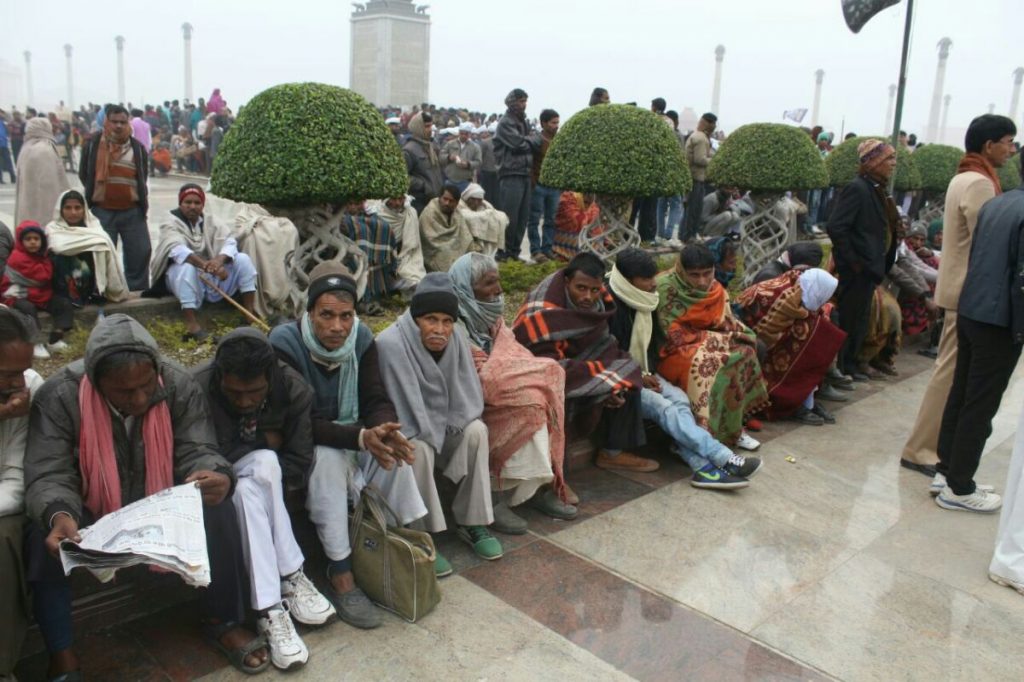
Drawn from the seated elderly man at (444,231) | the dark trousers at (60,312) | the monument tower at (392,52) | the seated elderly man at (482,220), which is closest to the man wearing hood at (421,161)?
the seated elderly man at (482,220)

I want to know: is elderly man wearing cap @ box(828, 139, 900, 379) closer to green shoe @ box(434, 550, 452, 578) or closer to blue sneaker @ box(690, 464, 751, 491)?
blue sneaker @ box(690, 464, 751, 491)

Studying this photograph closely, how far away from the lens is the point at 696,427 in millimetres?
4754

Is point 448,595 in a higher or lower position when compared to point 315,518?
lower

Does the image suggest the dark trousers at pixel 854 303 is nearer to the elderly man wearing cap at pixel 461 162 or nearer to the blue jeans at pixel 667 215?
the elderly man wearing cap at pixel 461 162

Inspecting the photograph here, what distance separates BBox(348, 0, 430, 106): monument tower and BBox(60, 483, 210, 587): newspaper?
39442 mm

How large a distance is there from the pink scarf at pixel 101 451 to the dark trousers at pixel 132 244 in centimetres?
432

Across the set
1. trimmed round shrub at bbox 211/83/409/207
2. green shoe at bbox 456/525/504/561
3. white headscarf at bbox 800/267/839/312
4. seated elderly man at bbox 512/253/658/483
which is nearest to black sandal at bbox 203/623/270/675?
green shoe at bbox 456/525/504/561

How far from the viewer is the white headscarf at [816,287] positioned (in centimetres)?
552

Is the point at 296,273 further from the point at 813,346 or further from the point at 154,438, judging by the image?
the point at 813,346

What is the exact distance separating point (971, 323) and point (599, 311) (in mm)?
1958

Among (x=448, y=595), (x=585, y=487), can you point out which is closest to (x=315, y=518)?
(x=448, y=595)

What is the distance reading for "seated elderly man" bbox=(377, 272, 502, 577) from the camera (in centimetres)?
360

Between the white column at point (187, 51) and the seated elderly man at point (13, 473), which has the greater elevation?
the white column at point (187, 51)

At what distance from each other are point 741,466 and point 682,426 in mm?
406
